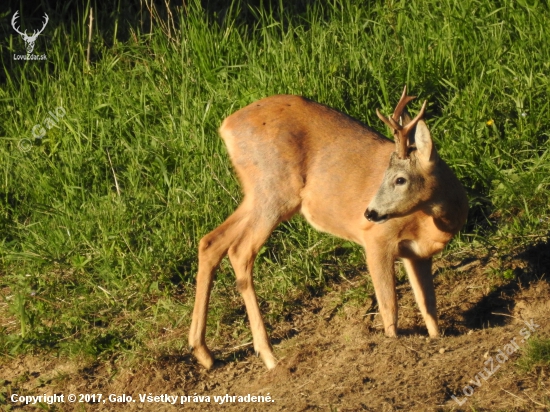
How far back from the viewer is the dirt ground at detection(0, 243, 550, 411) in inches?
189

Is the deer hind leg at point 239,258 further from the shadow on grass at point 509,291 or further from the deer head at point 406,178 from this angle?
the shadow on grass at point 509,291

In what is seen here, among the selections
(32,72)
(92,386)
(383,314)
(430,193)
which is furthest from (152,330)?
(32,72)

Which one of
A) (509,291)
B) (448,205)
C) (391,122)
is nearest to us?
(391,122)

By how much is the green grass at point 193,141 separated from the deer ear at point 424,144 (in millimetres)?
1282

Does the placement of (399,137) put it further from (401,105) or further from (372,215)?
(372,215)

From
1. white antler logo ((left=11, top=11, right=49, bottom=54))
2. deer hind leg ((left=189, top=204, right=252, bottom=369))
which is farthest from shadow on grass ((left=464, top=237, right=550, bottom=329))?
white antler logo ((left=11, top=11, right=49, bottom=54))

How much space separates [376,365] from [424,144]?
1252mm

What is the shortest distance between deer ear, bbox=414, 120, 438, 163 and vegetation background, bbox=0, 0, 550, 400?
120 cm

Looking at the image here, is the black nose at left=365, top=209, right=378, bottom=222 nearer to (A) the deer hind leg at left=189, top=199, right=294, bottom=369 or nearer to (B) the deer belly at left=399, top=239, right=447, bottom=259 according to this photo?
(B) the deer belly at left=399, top=239, right=447, bottom=259

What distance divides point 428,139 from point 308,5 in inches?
121

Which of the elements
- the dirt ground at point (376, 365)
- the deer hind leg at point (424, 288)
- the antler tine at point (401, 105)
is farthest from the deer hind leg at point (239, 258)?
the antler tine at point (401, 105)

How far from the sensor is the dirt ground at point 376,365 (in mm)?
4801

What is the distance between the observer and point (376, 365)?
516 cm

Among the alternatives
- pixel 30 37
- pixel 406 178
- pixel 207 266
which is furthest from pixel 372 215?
pixel 30 37
